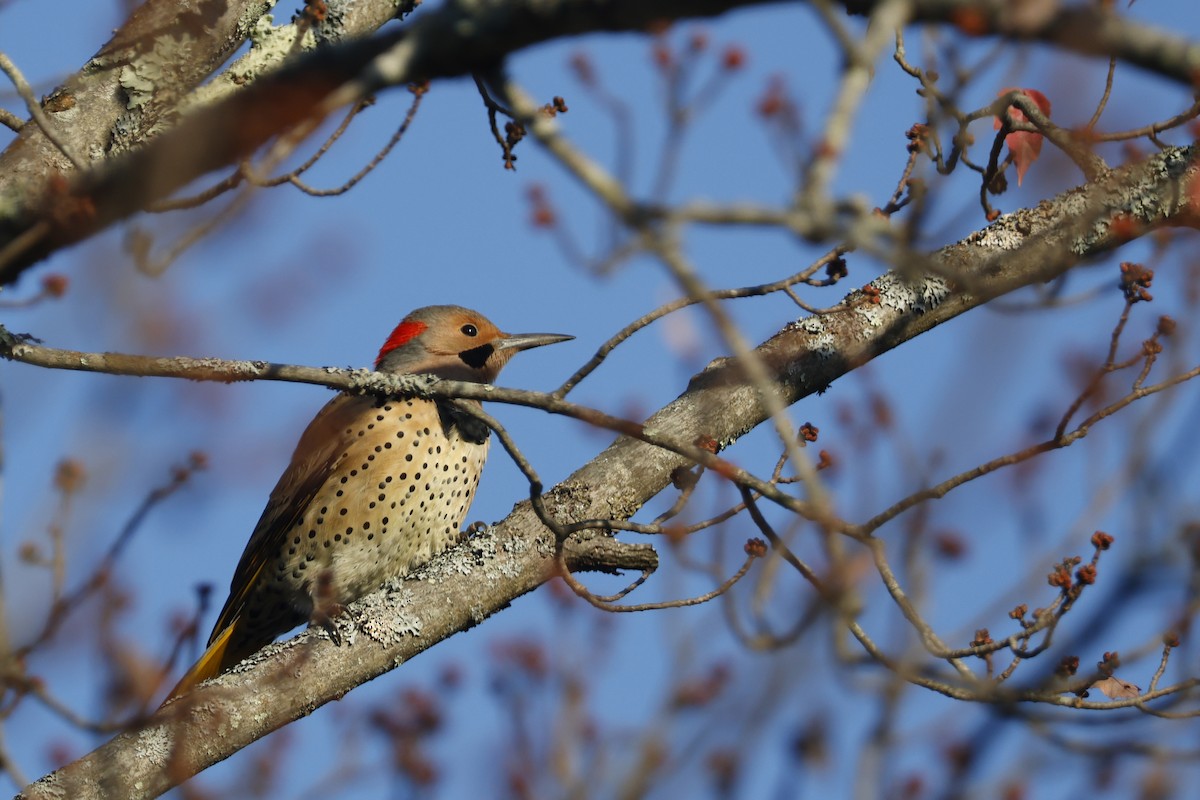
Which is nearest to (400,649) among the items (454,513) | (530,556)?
(530,556)

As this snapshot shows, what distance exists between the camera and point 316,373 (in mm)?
4074

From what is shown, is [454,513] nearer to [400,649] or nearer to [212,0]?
[400,649]

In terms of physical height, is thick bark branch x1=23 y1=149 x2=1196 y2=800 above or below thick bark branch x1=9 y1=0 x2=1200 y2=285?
above

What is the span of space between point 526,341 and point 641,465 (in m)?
2.51

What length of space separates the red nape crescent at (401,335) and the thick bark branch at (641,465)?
2812 mm

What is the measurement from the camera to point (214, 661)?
7039 mm

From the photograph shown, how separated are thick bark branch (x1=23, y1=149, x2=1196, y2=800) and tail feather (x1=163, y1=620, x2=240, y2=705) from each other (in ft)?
4.71

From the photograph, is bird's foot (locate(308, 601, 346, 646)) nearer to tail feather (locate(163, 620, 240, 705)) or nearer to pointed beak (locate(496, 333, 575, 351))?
tail feather (locate(163, 620, 240, 705))

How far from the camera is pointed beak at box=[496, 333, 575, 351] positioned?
26.4 ft

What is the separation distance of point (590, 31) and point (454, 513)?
478 centimetres

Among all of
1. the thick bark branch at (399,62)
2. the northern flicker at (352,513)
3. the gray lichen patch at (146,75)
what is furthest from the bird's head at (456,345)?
the thick bark branch at (399,62)

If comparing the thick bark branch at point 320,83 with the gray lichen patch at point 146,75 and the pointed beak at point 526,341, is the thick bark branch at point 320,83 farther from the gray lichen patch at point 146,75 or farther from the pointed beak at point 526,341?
the pointed beak at point 526,341

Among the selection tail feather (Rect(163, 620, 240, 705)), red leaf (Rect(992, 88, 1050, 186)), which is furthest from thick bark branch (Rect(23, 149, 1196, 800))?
tail feather (Rect(163, 620, 240, 705))

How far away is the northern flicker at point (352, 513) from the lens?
22.9 feet
